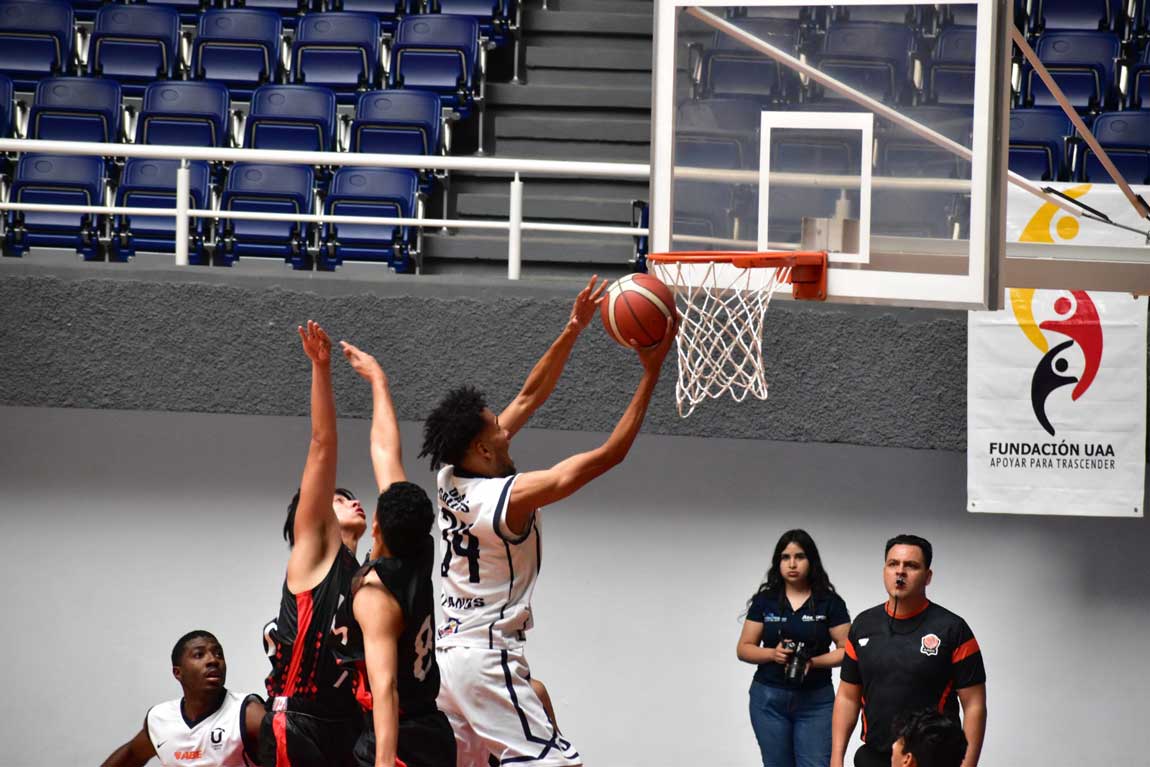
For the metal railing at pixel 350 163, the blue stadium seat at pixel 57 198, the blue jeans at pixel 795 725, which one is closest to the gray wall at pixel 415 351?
the metal railing at pixel 350 163

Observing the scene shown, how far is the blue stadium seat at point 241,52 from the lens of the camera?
10023 millimetres

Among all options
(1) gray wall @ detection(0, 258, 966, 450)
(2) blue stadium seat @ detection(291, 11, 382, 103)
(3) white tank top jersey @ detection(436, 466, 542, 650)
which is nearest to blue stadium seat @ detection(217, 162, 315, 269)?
(1) gray wall @ detection(0, 258, 966, 450)

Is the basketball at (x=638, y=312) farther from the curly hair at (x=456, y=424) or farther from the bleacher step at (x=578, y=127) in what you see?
the bleacher step at (x=578, y=127)

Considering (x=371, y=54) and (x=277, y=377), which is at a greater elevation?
(x=371, y=54)

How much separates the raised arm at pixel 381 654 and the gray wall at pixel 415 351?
3212mm

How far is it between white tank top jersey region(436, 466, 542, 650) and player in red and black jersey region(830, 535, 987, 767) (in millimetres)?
1619

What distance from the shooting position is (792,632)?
261 inches

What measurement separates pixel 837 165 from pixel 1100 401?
95.8 inches

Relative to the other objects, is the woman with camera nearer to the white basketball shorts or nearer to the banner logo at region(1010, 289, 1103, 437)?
the banner logo at region(1010, 289, 1103, 437)

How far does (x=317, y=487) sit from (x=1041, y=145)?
5440mm

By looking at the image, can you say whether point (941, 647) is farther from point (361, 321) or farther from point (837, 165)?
point (361, 321)

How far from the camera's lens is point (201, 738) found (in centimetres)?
559

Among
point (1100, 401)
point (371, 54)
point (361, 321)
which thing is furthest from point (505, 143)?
point (1100, 401)

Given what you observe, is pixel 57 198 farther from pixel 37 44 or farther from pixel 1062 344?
pixel 1062 344
